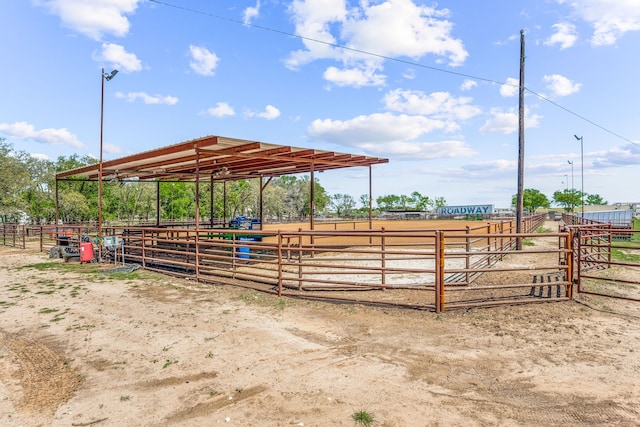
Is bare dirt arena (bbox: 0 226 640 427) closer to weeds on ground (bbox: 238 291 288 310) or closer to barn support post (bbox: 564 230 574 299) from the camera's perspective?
weeds on ground (bbox: 238 291 288 310)

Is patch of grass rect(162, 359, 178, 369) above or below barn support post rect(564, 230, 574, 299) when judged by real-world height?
below

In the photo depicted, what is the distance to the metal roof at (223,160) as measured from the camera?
34.9ft

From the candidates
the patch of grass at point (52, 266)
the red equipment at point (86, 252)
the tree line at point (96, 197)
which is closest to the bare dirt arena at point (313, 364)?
the patch of grass at point (52, 266)

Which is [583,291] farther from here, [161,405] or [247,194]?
[247,194]

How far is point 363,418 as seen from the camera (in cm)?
302

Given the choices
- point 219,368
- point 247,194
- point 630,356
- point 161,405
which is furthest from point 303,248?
point 247,194

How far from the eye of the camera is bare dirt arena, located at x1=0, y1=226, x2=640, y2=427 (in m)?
3.15

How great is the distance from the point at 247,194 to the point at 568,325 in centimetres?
5008

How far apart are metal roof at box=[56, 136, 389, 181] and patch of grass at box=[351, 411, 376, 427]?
7.99m

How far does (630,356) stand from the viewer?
168 inches

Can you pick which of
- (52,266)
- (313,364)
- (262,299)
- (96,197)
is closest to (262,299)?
(262,299)

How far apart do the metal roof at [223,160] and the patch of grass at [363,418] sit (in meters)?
7.99

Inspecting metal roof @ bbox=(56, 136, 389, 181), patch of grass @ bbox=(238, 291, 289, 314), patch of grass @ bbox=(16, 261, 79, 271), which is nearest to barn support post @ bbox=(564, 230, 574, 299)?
patch of grass @ bbox=(238, 291, 289, 314)

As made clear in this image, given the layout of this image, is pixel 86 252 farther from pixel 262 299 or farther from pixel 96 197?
pixel 96 197
